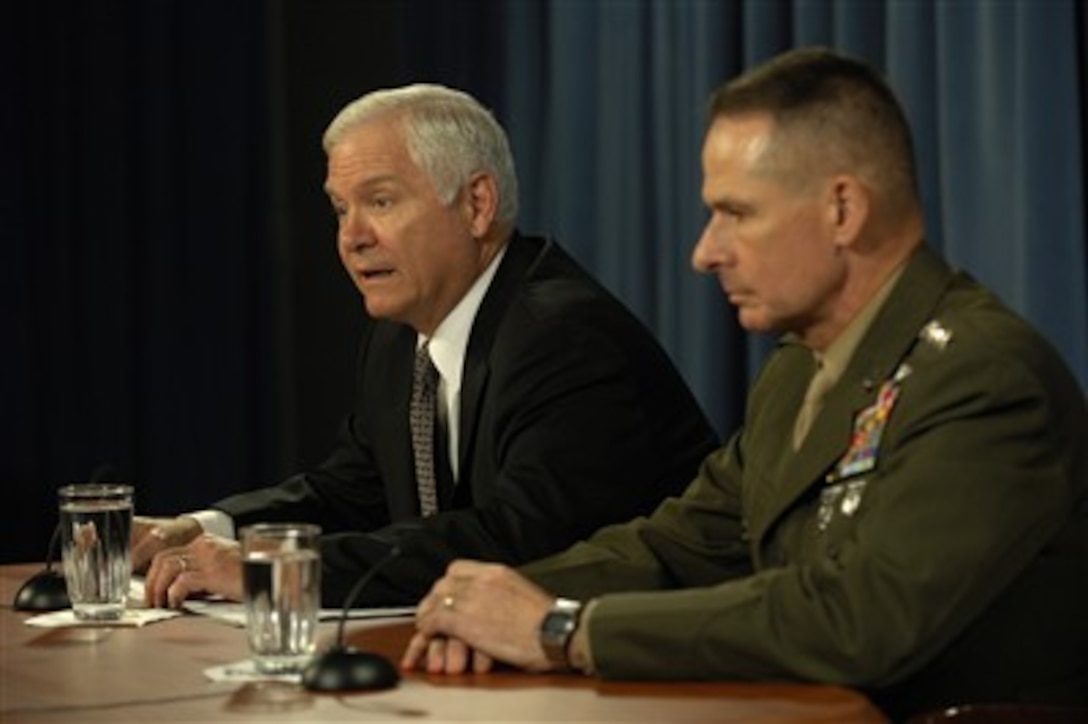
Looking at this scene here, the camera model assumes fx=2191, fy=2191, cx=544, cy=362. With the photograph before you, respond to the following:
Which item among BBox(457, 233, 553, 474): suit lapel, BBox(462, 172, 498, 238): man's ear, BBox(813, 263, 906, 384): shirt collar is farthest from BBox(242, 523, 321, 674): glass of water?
BBox(462, 172, 498, 238): man's ear

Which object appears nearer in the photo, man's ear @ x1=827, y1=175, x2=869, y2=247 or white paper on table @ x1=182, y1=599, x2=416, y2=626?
man's ear @ x1=827, y1=175, x2=869, y2=247

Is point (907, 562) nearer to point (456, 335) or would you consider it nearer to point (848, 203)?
point (848, 203)

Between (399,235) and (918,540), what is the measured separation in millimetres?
1334

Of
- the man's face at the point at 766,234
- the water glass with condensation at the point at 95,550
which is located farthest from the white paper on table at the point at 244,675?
the man's face at the point at 766,234

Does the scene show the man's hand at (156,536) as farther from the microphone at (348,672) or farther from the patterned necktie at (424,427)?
the microphone at (348,672)

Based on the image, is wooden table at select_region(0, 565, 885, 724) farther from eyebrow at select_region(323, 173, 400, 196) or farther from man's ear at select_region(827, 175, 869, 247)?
eyebrow at select_region(323, 173, 400, 196)

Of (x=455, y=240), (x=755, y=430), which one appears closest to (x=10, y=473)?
(x=455, y=240)

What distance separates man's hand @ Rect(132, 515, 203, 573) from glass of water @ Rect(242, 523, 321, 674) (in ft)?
2.48

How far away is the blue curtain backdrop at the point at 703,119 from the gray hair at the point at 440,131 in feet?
3.42

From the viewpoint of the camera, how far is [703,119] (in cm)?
440

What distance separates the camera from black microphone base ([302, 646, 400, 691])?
2.18 m

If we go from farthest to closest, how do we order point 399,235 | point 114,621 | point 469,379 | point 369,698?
1. point 399,235
2. point 469,379
3. point 114,621
4. point 369,698

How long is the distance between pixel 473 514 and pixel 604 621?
2.28 ft

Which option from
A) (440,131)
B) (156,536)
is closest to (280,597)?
(156,536)
